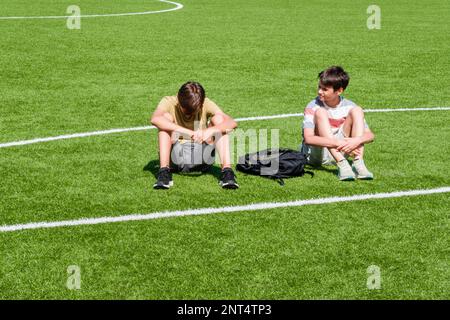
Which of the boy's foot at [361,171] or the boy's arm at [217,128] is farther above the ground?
the boy's arm at [217,128]

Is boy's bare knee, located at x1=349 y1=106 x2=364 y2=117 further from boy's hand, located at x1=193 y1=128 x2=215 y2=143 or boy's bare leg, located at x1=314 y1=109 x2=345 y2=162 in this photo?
boy's hand, located at x1=193 y1=128 x2=215 y2=143

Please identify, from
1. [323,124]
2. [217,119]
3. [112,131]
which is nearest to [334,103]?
[323,124]

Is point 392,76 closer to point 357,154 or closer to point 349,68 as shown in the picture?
point 349,68

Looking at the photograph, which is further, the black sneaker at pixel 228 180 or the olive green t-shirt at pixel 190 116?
the olive green t-shirt at pixel 190 116

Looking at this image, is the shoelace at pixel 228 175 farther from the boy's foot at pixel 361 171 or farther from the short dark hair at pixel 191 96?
the boy's foot at pixel 361 171

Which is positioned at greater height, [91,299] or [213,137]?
[213,137]

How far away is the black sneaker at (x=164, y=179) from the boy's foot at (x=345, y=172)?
1.90 metres

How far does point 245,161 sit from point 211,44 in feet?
36.8

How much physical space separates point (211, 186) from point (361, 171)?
1.71 m

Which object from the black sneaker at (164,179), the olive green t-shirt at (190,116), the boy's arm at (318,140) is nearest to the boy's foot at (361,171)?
the boy's arm at (318,140)

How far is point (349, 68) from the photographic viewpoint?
17.0 metres

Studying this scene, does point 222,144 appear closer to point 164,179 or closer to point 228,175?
point 228,175

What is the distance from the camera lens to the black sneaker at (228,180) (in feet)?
28.6

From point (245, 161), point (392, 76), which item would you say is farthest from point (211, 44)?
point (245, 161)
